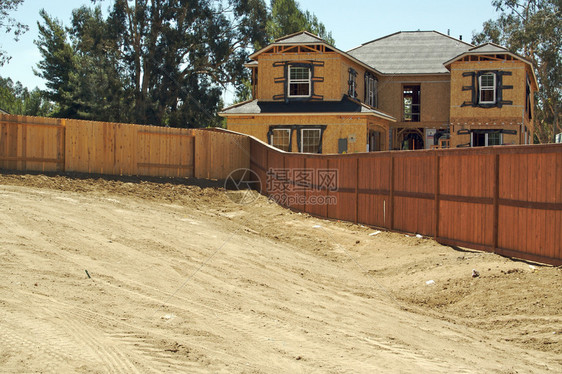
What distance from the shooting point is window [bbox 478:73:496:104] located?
109 ft

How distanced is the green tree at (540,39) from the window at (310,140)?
3149 cm

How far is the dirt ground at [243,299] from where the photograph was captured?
6.04m

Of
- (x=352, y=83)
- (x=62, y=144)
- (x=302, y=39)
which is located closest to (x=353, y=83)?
(x=352, y=83)

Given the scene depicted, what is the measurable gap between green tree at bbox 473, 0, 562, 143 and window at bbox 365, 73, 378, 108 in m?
23.4

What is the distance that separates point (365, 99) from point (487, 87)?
687cm

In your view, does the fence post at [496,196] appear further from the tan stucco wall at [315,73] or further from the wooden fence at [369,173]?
the tan stucco wall at [315,73]

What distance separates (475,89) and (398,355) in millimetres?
29334

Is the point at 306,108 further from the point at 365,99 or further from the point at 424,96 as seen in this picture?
the point at 424,96

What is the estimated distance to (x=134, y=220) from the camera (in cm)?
1336

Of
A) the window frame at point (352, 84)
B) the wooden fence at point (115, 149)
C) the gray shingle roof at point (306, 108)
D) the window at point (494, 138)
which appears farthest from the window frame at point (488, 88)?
the wooden fence at point (115, 149)

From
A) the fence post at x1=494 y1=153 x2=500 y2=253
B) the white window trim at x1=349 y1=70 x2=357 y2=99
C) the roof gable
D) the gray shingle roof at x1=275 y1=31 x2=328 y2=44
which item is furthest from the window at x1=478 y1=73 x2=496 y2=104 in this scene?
the fence post at x1=494 y1=153 x2=500 y2=253

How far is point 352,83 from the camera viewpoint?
33.2 meters

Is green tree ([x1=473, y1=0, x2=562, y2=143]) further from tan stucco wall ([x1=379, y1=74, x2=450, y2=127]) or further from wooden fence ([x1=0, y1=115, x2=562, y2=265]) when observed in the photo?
wooden fence ([x1=0, y1=115, x2=562, y2=265])

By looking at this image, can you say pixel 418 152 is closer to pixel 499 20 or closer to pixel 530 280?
pixel 530 280
